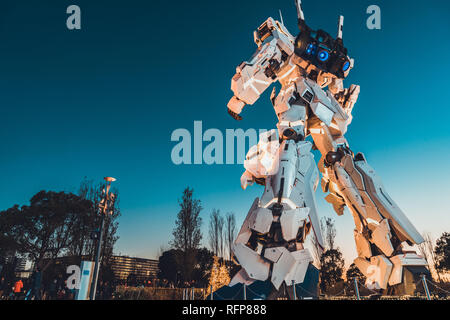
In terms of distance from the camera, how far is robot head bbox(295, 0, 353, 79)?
7.04 meters

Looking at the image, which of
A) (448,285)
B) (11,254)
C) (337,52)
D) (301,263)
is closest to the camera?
(301,263)

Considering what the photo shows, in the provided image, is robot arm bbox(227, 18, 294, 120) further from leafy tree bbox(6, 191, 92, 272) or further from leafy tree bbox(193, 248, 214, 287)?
leafy tree bbox(193, 248, 214, 287)

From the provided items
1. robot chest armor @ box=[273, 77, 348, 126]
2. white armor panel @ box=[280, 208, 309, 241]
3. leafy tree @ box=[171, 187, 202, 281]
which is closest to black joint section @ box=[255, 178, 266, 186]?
white armor panel @ box=[280, 208, 309, 241]

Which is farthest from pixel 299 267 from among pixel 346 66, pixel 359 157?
pixel 346 66

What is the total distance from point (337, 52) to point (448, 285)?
13.7 m

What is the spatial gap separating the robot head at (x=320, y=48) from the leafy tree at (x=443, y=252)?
63.5 ft

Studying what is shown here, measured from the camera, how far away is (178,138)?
23.6ft

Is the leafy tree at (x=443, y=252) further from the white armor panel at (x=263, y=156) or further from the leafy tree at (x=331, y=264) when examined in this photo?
the white armor panel at (x=263, y=156)

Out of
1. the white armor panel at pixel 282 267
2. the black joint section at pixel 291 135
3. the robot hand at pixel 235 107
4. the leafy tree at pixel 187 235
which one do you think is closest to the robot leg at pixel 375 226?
the black joint section at pixel 291 135

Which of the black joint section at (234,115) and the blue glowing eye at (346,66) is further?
the blue glowing eye at (346,66)

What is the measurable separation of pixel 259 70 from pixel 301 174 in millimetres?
2942

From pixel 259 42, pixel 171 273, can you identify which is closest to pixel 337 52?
pixel 259 42

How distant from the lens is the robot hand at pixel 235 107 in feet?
23.6
